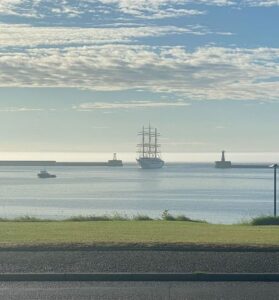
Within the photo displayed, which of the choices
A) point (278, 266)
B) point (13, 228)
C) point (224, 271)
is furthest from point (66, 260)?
point (13, 228)

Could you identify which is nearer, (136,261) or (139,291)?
(139,291)

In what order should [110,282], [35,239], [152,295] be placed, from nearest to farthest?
[152,295], [110,282], [35,239]

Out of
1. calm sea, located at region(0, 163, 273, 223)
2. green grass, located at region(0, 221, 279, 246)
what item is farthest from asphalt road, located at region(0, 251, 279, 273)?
calm sea, located at region(0, 163, 273, 223)

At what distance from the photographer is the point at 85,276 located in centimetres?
1258

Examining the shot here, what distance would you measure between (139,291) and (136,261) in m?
2.25

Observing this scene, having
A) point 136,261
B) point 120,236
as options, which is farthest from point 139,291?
point 120,236

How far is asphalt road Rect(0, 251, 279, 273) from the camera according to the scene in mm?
13094

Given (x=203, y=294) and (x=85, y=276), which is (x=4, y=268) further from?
(x=203, y=294)

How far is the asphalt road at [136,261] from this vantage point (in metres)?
13.1

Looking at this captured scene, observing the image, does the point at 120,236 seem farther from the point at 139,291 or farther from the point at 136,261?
the point at 139,291

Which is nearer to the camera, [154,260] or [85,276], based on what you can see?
[85,276]

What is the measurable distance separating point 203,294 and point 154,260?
2.77m

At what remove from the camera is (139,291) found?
11.6 metres

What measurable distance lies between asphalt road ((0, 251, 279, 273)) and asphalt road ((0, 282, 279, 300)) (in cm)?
72
